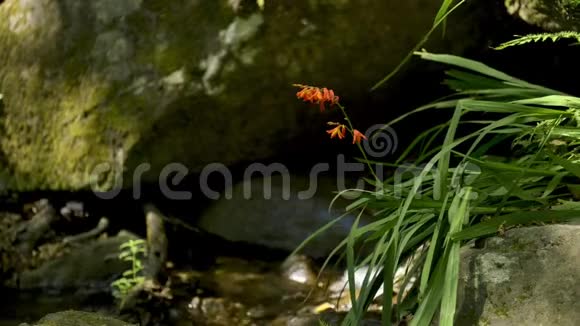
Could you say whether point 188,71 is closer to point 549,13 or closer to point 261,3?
point 261,3

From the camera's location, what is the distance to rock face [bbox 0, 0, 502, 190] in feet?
11.5

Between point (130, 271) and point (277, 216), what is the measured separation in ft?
3.00

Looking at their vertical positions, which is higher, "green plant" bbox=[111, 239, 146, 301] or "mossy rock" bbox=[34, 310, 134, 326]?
"mossy rock" bbox=[34, 310, 134, 326]

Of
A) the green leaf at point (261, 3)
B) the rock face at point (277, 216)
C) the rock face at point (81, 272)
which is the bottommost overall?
the rock face at point (81, 272)

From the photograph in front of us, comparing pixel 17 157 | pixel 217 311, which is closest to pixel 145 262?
pixel 217 311

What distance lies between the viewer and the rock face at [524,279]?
1.55 m

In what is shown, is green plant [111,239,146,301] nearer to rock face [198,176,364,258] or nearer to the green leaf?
rock face [198,176,364,258]

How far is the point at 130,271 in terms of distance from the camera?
11.4ft

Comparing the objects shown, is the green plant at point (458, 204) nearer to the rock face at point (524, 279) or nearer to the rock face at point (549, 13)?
the rock face at point (524, 279)

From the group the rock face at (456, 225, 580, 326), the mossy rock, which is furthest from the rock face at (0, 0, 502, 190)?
the rock face at (456, 225, 580, 326)

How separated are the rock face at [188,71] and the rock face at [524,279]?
1953 millimetres

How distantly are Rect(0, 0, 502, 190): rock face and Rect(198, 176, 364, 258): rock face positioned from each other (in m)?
0.24

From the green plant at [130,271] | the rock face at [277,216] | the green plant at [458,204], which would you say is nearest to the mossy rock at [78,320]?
the green plant at [458,204]

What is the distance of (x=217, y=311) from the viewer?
3.24 m
